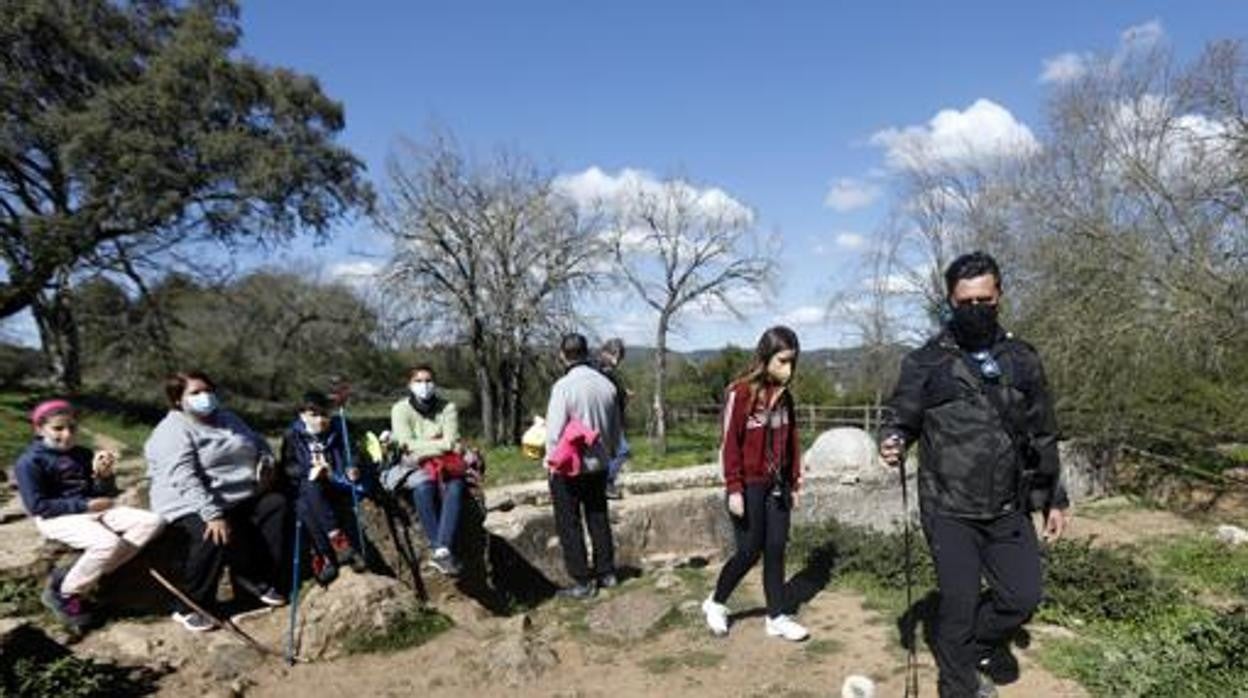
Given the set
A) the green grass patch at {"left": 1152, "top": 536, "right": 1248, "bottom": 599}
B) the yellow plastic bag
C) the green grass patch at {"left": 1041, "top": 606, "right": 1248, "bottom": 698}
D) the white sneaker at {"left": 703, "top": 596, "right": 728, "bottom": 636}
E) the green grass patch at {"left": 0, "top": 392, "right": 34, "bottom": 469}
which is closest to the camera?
the green grass patch at {"left": 1041, "top": 606, "right": 1248, "bottom": 698}

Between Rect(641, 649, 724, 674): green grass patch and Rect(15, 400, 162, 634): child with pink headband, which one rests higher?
Rect(15, 400, 162, 634): child with pink headband

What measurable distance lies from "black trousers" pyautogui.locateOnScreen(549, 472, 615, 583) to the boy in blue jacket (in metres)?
1.26

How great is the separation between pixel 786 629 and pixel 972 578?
1.57m

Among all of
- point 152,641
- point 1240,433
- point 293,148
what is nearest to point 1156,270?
point 1240,433

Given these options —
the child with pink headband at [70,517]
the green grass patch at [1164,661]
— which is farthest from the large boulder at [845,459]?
the child with pink headband at [70,517]

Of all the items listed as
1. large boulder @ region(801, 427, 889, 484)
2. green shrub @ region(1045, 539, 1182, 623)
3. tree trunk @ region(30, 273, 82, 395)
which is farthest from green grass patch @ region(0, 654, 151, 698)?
tree trunk @ region(30, 273, 82, 395)

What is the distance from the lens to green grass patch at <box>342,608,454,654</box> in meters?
5.05

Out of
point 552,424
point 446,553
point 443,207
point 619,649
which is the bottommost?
point 619,649

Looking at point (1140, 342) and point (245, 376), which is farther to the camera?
point (245, 376)

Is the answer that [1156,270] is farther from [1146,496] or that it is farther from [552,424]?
[552,424]

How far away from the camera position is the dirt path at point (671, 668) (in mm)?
4480

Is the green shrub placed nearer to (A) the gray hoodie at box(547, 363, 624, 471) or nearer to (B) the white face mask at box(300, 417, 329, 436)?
(A) the gray hoodie at box(547, 363, 624, 471)

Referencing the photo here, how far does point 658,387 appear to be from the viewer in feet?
88.0

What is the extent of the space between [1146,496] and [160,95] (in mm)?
19595
